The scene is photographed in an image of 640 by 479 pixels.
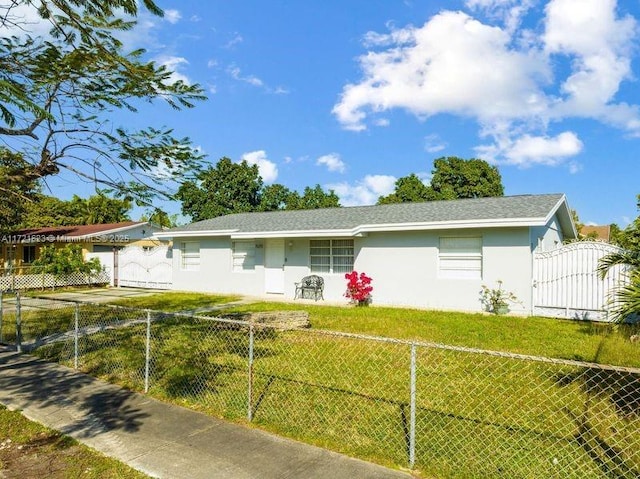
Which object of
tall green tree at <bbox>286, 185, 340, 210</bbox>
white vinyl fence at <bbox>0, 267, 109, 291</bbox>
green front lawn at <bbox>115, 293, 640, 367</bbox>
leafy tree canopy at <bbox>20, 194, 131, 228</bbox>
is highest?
tall green tree at <bbox>286, 185, 340, 210</bbox>

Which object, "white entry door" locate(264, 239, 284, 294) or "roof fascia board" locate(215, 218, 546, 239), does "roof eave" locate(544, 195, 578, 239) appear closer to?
"roof fascia board" locate(215, 218, 546, 239)

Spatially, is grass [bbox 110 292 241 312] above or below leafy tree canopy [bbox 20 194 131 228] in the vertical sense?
below

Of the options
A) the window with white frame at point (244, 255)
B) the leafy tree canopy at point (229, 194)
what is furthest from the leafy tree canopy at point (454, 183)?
the window with white frame at point (244, 255)

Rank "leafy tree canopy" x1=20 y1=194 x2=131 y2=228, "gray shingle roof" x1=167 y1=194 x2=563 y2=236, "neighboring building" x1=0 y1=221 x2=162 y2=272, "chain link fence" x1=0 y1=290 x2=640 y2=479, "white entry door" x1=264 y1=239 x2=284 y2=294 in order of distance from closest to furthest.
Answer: "chain link fence" x1=0 y1=290 x2=640 y2=479 → "gray shingle roof" x1=167 y1=194 x2=563 y2=236 → "white entry door" x1=264 y1=239 x2=284 y2=294 → "neighboring building" x1=0 y1=221 x2=162 y2=272 → "leafy tree canopy" x1=20 y1=194 x2=131 y2=228

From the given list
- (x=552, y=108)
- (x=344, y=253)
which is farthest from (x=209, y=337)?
(x=552, y=108)

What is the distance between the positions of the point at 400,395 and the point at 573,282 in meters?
9.49

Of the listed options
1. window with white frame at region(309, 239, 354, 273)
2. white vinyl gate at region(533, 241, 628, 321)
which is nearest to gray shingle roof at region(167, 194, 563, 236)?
window with white frame at region(309, 239, 354, 273)

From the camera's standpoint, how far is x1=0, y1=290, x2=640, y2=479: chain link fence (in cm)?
397

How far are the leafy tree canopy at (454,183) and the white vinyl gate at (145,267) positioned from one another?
891 inches

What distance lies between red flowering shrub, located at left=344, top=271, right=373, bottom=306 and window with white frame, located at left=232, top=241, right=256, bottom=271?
17.2ft

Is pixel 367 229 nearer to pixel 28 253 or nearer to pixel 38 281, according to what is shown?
pixel 38 281

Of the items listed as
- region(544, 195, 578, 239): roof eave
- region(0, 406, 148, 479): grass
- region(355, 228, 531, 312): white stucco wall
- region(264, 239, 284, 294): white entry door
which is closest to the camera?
region(0, 406, 148, 479): grass

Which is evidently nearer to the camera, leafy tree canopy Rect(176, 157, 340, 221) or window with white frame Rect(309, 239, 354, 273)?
window with white frame Rect(309, 239, 354, 273)

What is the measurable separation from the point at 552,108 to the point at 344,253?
11032 millimetres
